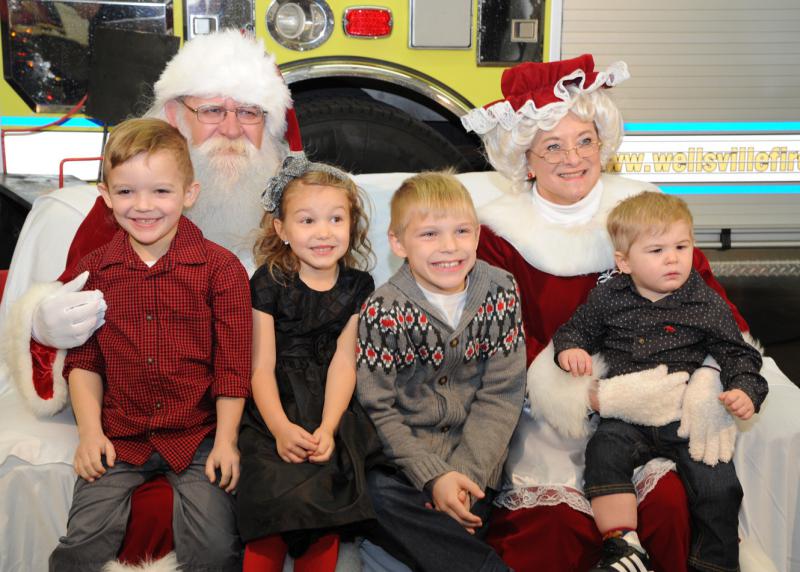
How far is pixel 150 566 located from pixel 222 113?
1.50 meters

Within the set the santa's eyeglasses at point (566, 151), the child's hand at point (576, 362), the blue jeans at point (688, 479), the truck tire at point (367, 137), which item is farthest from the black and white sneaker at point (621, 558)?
the truck tire at point (367, 137)

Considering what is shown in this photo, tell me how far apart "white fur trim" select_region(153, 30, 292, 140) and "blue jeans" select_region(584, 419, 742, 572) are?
1.54m

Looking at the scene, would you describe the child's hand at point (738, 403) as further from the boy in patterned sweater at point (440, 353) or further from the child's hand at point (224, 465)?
the child's hand at point (224, 465)

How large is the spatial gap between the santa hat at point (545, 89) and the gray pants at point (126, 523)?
1.44m

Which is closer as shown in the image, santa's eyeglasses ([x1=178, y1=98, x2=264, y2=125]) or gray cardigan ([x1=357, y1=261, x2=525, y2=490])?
gray cardigan ([x1=357, y1=261, x2=525, y2=490])

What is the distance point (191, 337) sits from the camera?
234 centimetres

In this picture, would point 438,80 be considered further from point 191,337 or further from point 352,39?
point 191,337

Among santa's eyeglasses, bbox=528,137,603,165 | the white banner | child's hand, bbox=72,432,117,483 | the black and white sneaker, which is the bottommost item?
the black and white sneaker

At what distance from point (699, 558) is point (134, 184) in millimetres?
1782

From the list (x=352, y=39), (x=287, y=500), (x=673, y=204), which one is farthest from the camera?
(x=352, y=39)

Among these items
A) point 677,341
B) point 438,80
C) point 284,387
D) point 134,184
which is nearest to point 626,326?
point 677,341

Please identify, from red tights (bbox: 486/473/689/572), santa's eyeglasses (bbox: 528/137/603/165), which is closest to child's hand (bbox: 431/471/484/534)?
red tights (bbox: 486/473/689/572)

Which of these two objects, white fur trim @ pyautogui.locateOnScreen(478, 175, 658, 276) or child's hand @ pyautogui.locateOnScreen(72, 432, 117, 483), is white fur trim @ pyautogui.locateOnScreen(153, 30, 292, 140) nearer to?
white fur trim @ pyautogui.locateOnScreen(478, 175, 658, 276)

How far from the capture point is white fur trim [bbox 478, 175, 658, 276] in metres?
2.64
